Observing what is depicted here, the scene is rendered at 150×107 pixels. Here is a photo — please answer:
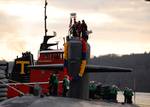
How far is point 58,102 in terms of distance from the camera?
1816 centimetres

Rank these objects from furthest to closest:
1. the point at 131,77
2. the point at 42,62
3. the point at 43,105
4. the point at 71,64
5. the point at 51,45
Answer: the point at 131,77 → the point at 51,45 → the point at 42,62 → the point at 71,64 → the point at 43,105

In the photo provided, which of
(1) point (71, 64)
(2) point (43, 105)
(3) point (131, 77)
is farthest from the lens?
(3) point (131, 77)

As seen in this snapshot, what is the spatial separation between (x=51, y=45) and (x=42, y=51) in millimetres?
2991

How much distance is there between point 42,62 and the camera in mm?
40312

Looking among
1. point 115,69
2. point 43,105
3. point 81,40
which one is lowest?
point 43,105

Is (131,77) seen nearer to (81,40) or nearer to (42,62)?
(42,62)

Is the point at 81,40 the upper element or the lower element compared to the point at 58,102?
upper

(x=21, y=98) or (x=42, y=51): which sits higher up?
(x=42, y=51)

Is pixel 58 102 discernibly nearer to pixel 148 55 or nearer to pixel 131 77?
pixel 131 77

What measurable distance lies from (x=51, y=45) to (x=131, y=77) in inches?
4207

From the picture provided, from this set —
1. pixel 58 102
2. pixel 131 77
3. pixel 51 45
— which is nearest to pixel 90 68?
pixel 58 102

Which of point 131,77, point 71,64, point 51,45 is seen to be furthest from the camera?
point 131,77

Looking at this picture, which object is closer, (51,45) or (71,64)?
(71,64)

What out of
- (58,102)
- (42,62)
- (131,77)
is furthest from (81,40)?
(131,77)
